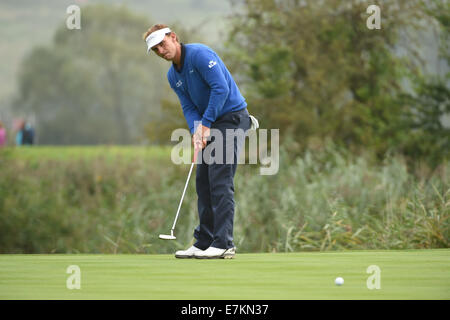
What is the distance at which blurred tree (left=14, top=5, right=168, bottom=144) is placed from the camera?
2226 inches

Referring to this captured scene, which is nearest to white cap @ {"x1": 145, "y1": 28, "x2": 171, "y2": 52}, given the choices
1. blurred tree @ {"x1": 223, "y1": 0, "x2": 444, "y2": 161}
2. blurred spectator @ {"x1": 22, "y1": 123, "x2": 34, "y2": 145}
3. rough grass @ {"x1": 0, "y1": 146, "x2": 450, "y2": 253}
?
rough grass @ {"x1": 0, "y1": 146, "x2": 450, "y2": 253}

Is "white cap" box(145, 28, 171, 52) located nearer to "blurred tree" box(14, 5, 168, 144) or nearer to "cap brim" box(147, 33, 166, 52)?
"cap brim" box(147, 33, 166, 52)

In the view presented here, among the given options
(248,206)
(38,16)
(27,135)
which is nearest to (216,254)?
(248,206)

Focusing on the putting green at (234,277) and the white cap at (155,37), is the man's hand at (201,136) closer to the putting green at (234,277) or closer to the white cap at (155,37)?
the white cap at (155,37)

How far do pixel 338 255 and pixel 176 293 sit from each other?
7.96ft

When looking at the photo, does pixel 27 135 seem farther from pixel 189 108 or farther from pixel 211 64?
pixel 211 64

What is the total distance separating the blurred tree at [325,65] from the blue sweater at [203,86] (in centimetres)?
889

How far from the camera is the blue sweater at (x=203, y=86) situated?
5660mm

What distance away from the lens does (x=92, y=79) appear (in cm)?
5719

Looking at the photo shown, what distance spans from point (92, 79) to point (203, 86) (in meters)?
52.6

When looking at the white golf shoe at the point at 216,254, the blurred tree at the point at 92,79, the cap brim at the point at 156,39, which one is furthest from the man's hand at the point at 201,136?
the blurred tree at the point at 92,79
